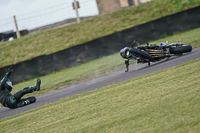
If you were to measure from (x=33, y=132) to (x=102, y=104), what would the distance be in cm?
166

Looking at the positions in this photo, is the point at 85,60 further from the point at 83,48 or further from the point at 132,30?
the point at 132,30

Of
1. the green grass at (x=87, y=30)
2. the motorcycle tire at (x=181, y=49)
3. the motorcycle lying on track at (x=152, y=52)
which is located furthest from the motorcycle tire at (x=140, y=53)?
the green grass at (x=87, y=30)

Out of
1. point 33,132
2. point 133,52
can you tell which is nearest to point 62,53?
point 133,52

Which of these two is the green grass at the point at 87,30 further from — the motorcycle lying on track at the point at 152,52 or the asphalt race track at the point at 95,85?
the asphalt race track at the point at 95,85

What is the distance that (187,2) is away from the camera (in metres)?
23.1

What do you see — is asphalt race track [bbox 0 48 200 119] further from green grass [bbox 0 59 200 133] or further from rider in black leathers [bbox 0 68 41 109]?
green grass [bbox 0 59 200 133]

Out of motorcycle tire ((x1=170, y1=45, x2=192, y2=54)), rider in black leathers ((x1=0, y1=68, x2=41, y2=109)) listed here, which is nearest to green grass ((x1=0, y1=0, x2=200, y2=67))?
motorcycle tire ((x1=170, y1=45, x2=192, y2=54))

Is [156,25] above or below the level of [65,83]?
above

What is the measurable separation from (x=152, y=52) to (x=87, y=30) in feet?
41.3

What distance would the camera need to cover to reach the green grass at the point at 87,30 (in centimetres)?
2177

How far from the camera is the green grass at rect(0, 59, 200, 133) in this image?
4473 millimetres

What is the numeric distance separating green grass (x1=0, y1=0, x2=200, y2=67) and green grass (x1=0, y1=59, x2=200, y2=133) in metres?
14.2

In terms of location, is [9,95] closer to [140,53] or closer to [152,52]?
[140,53]

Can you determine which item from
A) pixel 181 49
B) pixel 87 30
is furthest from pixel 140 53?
pixel 87 30
